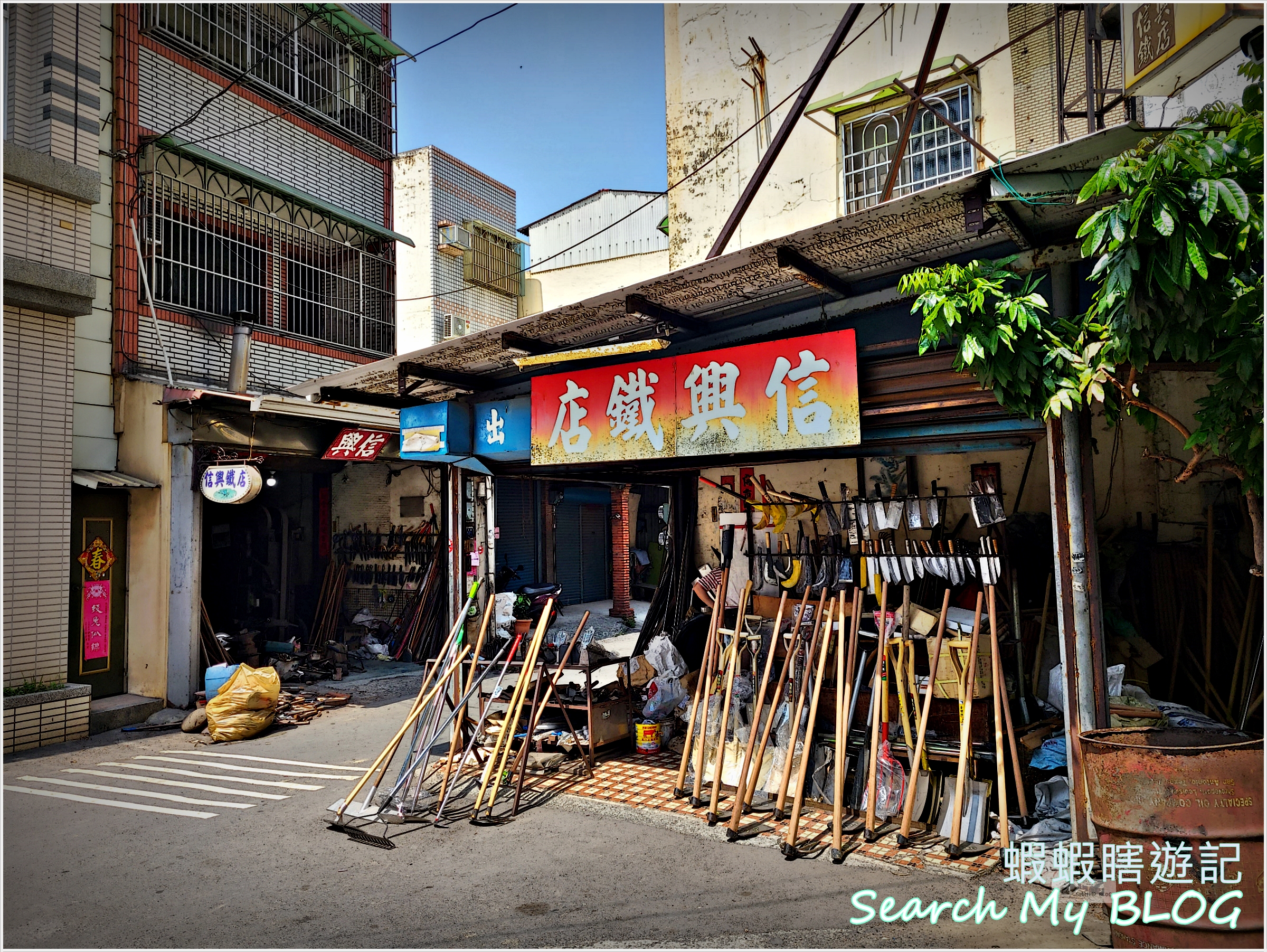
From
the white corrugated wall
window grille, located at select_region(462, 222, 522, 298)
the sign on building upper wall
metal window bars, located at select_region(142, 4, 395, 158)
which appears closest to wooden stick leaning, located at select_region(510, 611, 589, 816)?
the sign on building upper wall

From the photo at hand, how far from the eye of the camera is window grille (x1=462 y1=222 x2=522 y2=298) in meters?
23.4

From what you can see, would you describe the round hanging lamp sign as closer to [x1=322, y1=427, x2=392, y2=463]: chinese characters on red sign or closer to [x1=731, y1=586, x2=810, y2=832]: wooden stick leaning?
[x1=322, y1=427, x2=392, y2=463]: chinese characters on red sign

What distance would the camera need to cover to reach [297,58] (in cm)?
1410

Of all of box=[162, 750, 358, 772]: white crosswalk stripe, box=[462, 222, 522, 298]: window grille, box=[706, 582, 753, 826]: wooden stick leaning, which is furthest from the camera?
box=[462, 222, 522, 298]: window grille

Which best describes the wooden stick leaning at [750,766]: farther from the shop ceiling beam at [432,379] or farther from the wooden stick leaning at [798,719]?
the shop ceiling beam at [432,379]

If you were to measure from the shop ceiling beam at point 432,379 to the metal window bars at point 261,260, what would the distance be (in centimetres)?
535

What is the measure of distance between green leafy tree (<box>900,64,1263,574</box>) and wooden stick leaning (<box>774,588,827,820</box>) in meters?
2.52

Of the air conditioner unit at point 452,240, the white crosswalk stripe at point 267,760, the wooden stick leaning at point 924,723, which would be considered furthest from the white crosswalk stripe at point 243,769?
the air conditioner unit at point 452,240

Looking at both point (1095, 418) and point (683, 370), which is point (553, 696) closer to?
point (683, 370)

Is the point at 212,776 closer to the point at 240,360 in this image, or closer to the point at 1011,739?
the point at 240,360

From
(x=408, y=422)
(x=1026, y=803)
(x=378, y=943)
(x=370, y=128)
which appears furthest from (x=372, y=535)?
(x=1026, y=803)

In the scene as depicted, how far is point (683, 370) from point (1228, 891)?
15.9 feet

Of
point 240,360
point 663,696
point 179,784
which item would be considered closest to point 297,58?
point 240,360

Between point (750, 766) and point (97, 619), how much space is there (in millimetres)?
9023
